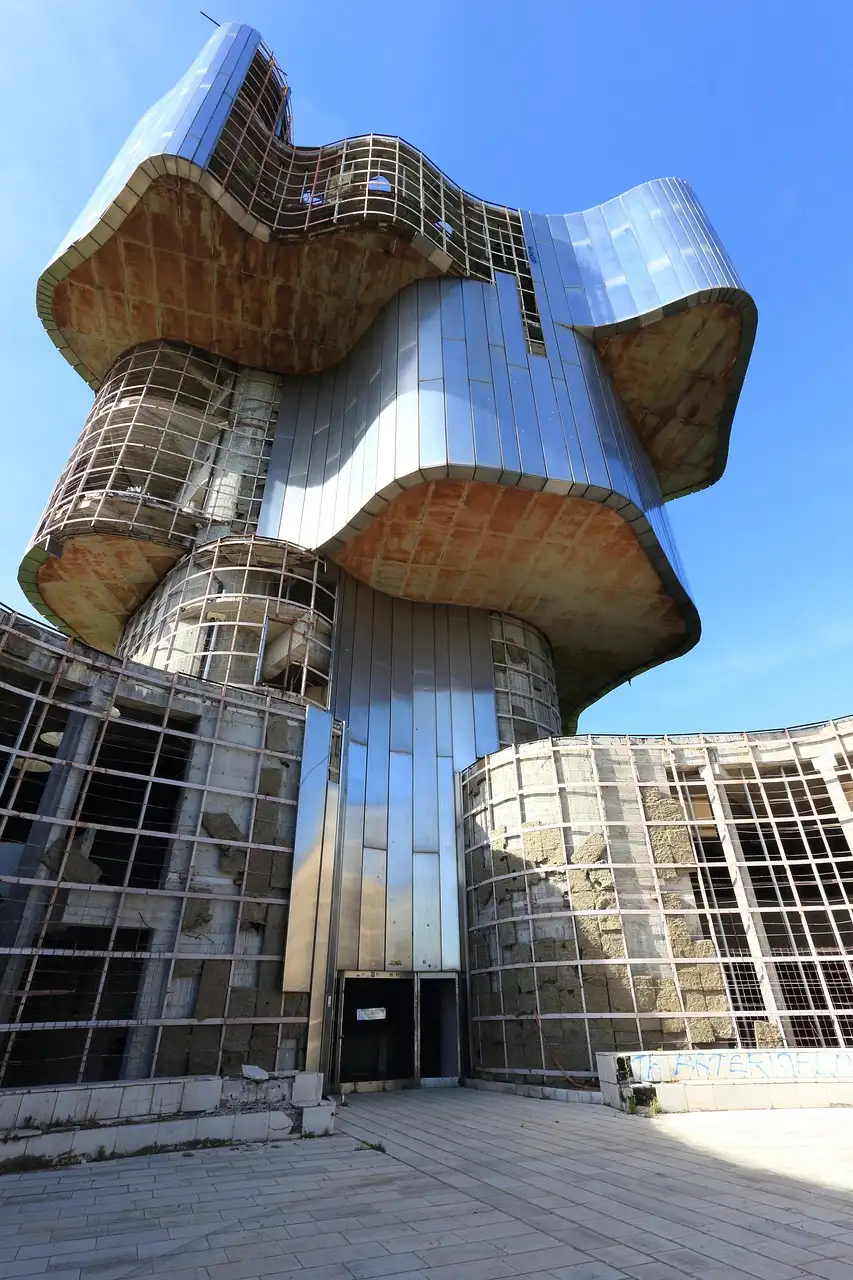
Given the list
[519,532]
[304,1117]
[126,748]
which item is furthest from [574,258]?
[304,1117]

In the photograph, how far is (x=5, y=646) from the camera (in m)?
11.1

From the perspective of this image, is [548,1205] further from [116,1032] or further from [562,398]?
[562,398]

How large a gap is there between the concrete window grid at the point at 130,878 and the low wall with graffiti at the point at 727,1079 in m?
5.91

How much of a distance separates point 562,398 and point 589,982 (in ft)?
54.4

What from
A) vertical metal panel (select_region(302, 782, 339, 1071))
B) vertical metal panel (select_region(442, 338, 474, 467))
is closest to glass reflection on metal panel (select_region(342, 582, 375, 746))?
vertical metal panel (select_region(302, 782, 339, 1071))

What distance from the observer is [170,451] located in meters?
23.8

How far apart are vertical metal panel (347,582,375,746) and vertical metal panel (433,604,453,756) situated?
2365mm

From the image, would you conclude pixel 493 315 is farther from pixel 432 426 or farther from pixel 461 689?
pixel 461 689

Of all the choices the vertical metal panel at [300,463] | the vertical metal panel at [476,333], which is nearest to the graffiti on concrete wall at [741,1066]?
the vertical metal panel at [300,463]

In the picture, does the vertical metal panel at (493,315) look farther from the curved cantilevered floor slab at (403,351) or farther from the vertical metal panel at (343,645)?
the vertical metal panel at (343,645)

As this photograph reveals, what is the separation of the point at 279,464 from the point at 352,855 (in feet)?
46.3

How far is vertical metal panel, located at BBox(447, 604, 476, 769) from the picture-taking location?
20.8 m

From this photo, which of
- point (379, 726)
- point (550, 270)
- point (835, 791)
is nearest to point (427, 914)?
point (379, 726)

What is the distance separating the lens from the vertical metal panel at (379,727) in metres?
18.5
